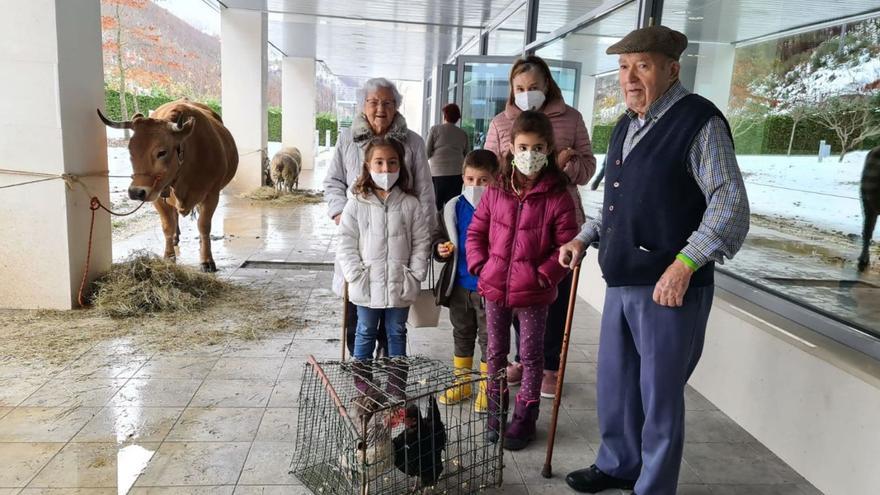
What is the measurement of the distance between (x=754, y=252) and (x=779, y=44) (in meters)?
1.35

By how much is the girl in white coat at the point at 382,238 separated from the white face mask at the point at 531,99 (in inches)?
26.2

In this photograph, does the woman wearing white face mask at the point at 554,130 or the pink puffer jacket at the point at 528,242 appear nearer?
the pink puffer jacket at the point at 528,242

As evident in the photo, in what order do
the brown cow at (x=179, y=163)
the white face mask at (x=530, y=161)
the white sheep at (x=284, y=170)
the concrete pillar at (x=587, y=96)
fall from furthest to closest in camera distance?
the white sheep at (x=284, y=170) < the concrete pillar at (x=587, y=96) < the brown cow at (x=179, y=163) < the white face mask at (x=530, y=161)

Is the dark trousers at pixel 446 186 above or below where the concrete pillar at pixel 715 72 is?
below

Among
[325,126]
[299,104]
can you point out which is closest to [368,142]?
[299,104]

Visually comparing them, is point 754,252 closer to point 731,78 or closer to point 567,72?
point 731,78

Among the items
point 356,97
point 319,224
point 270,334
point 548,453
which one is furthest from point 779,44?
point 319,224

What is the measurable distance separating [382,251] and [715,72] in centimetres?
287

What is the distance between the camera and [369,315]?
2.78 m

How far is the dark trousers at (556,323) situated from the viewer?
9.91 feet

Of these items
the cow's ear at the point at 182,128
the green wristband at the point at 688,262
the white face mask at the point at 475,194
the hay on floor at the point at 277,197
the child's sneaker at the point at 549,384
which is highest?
the cow's ear at the point at 182,128

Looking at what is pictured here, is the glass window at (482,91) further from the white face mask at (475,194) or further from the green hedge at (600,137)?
the white face mask at (475,194)

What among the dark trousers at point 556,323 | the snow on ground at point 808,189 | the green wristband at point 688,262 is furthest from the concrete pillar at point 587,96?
the green wristband at point 688,262

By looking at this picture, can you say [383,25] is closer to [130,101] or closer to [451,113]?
[451,113]
